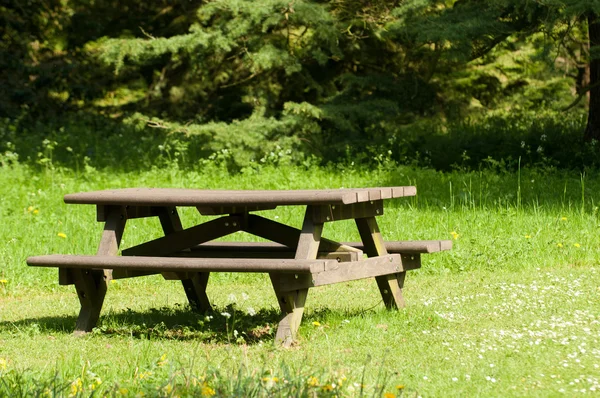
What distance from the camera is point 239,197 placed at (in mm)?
5273

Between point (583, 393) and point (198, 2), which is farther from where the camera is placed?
point (198, 2)

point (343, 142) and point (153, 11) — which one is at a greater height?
point (153, 11)

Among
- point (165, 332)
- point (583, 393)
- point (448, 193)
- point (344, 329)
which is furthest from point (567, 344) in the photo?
point (448, 193)

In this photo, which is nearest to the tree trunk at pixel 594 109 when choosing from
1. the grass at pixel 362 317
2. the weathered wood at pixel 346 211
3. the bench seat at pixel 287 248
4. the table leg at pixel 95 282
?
the grass at pixel 362 317

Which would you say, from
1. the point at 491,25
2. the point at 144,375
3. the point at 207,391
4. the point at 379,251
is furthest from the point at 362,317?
the point at 491,25

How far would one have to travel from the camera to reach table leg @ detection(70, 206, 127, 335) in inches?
225

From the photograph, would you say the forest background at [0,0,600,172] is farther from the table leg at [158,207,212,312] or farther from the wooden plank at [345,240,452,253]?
the table leg at [158,207,212,312]

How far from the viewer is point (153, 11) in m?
16.7

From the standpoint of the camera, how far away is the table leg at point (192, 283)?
6254 mm

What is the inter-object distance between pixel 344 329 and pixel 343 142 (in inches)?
293

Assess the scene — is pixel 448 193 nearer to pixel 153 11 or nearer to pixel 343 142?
pixel 343 142

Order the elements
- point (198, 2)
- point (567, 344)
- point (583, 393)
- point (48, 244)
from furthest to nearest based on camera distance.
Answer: point (198, 2) → point (48, 244) → point (567, 344) → point (583, 393)

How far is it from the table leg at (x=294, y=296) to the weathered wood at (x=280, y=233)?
49 cm

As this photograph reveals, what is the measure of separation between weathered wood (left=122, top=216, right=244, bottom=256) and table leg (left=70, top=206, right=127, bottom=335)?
25cm
